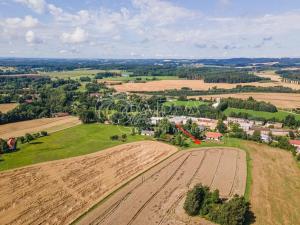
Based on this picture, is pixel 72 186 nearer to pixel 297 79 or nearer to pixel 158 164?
pixel 158 164

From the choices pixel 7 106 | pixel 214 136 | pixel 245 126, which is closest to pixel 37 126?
pixel 7 106

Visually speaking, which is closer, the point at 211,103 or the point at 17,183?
the point at 17,183

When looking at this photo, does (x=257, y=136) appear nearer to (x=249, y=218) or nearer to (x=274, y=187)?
(x=274, y=187)

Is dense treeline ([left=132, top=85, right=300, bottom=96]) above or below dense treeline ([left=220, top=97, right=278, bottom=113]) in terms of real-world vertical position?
below

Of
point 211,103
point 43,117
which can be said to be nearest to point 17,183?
point 43,117

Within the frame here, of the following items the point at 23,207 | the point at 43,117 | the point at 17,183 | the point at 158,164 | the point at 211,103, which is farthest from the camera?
the point at 211,103

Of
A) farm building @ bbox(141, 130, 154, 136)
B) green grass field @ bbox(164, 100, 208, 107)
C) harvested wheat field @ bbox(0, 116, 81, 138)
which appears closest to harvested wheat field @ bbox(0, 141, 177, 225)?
farm building @ bbox(141, 130, 154, 136)

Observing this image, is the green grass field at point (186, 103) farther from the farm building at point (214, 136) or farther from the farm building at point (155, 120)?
the farm building at point (214, 136)

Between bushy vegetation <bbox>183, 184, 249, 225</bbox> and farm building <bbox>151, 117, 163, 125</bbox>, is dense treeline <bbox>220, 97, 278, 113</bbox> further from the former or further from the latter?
bushy vegetation <bbox>183, 184, 249, 225</bbox>
